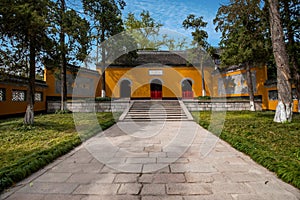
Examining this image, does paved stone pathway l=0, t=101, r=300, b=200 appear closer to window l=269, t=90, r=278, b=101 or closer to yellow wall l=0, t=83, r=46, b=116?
yellow wall l=0, t=83, r=46, b=116

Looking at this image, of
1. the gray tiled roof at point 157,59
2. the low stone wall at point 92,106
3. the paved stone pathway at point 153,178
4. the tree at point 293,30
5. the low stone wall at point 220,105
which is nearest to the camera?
the paved stone pathway at point 153,178

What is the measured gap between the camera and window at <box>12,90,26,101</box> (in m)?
10.3

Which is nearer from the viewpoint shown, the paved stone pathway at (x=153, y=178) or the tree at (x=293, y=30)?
the paved stone pathway at (x=153, y=178)

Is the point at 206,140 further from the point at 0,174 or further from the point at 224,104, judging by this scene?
the point at 224,104

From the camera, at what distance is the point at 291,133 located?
516 cm

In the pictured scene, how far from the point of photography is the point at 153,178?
2.60 meters

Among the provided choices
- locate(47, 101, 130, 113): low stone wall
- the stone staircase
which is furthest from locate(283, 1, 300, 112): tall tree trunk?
locate(47, 101, 130, 113): low stone wall

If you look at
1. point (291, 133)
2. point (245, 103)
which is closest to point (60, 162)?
point (291, 133)

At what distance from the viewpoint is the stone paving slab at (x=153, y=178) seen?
2.14 meters

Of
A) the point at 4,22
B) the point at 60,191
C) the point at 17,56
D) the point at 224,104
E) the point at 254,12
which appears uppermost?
the point at 254,12

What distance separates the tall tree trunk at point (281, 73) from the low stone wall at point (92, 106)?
8328 millimetres

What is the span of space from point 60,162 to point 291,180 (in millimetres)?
3573

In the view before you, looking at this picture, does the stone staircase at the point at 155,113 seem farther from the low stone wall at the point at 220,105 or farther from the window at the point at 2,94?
the window at the point at 2,94

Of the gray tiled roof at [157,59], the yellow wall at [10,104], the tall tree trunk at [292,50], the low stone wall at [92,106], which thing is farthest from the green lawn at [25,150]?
the gray tiled roof at [157,59]
